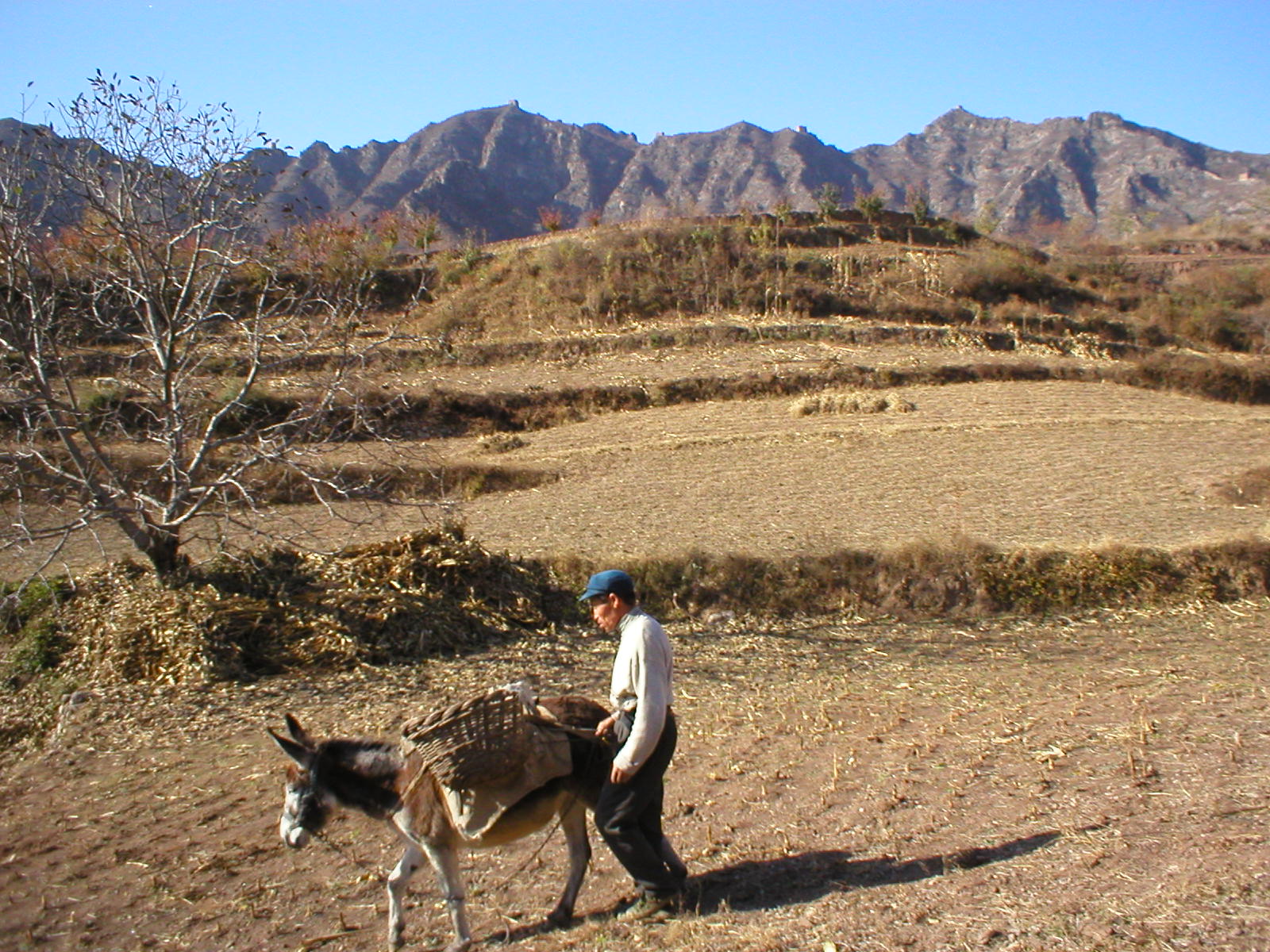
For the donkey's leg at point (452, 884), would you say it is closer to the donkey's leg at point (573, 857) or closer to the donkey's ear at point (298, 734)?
the donkey's leg at point (573, 857)

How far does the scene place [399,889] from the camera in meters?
4.74

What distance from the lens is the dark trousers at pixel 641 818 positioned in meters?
4.57

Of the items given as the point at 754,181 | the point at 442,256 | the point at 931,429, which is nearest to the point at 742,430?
the point at 931,429

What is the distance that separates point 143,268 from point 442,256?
31.7m

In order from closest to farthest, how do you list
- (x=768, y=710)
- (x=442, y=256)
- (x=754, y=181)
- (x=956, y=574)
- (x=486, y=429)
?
1. (x=768, y=710)
2. (x=956, y=574)
3. (x=486, y=429)
4. (x=442, y=256)
5. (x=754, y=181)

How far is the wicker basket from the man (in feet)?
1.30

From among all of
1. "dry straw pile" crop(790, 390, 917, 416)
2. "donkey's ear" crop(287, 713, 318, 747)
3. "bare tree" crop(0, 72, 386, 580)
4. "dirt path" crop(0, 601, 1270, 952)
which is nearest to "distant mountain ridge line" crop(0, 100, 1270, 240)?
"dry straw pile" crop(790, 390, 917, 416)

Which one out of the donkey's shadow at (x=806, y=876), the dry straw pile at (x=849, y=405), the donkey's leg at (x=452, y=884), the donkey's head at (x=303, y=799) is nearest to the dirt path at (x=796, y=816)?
the donkey's shadow at (x=806, y=876)

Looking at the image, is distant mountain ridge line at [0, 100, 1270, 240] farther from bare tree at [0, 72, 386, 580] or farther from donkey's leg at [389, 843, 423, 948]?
donkey's leg at [389, 843, 423, 948]

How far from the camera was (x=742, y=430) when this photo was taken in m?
21.1

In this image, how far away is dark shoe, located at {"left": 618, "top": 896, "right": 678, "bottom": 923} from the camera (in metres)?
4.79

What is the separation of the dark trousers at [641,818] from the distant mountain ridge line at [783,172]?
75510 mm

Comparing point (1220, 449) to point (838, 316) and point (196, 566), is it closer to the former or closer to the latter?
point (838, 316)

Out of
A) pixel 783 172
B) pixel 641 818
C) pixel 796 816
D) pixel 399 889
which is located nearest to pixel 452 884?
pixel 399 889
